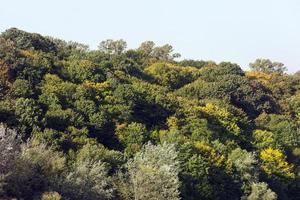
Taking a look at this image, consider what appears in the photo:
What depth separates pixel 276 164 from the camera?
233ft

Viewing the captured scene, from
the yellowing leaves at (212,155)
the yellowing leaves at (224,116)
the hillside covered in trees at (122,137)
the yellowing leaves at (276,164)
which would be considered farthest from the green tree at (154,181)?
the yellowing leaves at (224,116)

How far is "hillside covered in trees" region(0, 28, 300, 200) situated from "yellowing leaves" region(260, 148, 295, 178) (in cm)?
12

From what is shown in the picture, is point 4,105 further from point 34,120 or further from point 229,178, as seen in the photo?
point 229,178

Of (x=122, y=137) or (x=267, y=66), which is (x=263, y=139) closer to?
(x=122, y=137)

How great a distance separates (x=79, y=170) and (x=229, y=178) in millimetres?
22326

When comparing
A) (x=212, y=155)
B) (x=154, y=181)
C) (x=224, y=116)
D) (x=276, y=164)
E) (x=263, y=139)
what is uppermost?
(x=224, y=116)

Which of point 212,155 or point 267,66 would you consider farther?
point 267,66

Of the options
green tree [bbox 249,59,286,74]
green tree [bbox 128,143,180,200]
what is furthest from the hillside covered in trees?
green tree [bbox 249,59,286,74]

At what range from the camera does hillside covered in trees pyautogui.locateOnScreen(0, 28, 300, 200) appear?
4394cm

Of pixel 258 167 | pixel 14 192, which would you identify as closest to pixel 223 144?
pixel 258 167

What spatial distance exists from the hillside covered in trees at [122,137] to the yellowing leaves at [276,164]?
0.12m

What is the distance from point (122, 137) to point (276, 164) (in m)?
19.6

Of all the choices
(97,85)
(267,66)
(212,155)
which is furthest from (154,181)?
(267,66)

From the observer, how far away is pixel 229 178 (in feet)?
206
